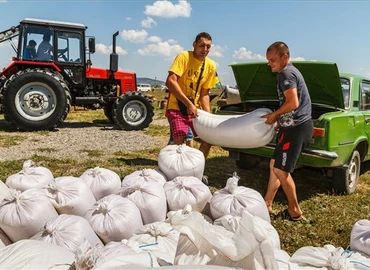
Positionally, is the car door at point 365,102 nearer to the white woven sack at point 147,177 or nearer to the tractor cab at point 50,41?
the white woven sack at point 147,177

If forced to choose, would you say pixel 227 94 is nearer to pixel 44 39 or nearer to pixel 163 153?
pixel 44 39

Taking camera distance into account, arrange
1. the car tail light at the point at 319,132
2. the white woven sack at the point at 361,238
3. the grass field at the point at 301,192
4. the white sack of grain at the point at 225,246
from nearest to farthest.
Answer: the white sack of grain at the point at 225,246
the white woven sack at the point at 361,238
the grass field at the point at 301,192
the car tail light at the point at 319,132

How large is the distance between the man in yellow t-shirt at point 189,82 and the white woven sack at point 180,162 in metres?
0.52

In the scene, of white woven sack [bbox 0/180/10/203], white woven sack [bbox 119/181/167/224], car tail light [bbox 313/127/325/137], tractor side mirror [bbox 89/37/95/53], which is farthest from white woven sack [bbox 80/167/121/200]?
tractor side mirror [bbox 89/37/95/53]

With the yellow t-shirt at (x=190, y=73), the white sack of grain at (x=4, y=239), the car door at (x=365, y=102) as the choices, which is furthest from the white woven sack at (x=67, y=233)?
the car door at (x=365, y=102)

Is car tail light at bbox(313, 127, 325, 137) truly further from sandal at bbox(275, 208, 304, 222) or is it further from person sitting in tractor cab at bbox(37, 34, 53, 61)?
person sitting in tractor cab at bbox(37, 34, 53, 61)

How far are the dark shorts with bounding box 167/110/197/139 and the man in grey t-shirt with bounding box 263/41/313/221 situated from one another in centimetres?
105

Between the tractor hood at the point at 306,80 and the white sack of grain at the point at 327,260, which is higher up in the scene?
the tractor hood at the point at 306,80

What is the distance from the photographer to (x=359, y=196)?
4098 millimetres

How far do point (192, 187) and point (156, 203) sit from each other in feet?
1.03

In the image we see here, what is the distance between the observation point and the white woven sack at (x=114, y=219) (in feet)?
7.56

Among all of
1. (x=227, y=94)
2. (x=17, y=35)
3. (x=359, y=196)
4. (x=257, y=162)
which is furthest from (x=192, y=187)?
(x=227, y=94)

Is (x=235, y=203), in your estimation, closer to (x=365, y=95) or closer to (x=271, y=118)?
(x=271, y=118)

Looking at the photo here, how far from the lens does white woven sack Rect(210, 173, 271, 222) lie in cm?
255
